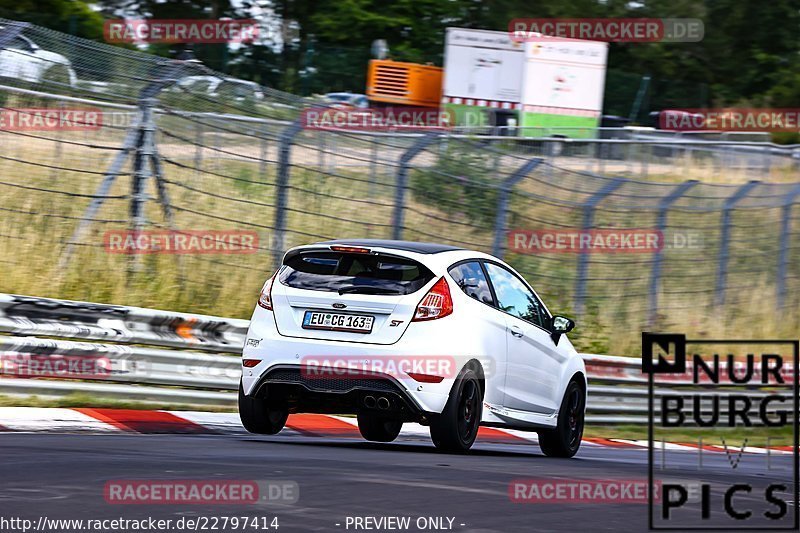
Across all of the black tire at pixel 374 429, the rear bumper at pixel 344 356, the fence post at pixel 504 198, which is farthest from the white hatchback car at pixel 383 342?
the fence post at pixel 504 198

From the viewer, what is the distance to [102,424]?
986 centimetres

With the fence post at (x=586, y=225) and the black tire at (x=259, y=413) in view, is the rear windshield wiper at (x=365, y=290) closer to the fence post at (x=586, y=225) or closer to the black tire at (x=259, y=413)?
the black tire at (x=259, y=413)

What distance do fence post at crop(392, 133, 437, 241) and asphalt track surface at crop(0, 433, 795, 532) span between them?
15.1 feet

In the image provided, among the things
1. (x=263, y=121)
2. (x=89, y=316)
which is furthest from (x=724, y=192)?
(x=89, y=316)

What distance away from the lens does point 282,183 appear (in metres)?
13.8

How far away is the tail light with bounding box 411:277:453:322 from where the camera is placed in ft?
29.7

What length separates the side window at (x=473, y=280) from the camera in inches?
371

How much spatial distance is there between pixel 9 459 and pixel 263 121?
6.79 meters

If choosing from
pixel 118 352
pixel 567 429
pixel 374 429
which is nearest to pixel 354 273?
pixel 374 429

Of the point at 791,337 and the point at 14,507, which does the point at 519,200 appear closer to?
the point at 791,337

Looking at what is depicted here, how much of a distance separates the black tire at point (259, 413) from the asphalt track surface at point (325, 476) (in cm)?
10

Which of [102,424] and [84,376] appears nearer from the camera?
[102,424]

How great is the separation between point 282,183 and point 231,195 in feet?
1.86

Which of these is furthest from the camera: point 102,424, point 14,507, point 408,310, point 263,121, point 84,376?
point 263,121
